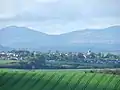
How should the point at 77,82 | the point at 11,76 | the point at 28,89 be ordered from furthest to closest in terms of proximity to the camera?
the point at 11,76 < the point at 77,82 < the point at 28,89

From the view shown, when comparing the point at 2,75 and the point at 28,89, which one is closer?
the point at 28,89

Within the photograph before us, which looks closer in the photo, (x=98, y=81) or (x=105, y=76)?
(x=98, y=81)

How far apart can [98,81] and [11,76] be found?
56.3 feet

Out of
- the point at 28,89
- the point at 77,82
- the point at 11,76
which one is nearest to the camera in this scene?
the point at 28,89

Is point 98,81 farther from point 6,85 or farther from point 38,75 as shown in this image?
point 6,85

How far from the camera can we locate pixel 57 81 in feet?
199

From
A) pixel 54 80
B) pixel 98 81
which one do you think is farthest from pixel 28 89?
pixel 98 81

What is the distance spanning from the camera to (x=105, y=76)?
65.0 meters

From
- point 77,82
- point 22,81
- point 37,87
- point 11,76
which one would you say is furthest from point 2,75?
point 77,82

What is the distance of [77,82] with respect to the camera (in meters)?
59.6

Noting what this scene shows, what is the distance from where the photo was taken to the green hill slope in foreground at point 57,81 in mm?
57125

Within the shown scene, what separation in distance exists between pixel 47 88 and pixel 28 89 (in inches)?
132

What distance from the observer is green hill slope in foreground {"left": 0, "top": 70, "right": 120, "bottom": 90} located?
57.1 metres

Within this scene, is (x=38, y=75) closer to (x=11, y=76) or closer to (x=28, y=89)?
(x=11, y=76)
